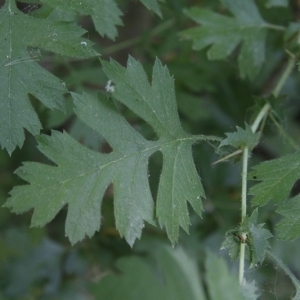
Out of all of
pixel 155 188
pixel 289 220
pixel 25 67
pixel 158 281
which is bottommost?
pixel 155 188

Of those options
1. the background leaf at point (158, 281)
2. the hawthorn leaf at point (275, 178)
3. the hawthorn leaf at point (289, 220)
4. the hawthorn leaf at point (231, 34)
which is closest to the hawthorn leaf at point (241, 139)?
the hawthorn leaf at point (275, 178)

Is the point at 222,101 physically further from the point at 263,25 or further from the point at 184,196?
the point at 184,196

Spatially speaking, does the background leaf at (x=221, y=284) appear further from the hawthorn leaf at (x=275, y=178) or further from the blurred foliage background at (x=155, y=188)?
the blurred foliage background at (x=155, y=188)

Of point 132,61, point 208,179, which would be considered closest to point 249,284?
point 132,61

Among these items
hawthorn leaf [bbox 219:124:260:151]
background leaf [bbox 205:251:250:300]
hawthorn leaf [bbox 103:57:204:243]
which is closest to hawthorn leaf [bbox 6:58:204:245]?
hawthorn leaf [bbox 103:57:204:243]

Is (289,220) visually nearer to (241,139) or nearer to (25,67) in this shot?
(241,139)

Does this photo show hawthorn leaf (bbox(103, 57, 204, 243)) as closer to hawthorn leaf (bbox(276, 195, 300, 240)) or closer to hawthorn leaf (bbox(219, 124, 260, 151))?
hawthorn leaf (bbox(219, 124, 260, 151))

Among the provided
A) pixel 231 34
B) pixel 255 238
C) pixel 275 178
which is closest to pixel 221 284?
pixel 255 238

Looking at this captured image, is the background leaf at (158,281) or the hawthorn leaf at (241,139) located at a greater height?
the hawthorn leaf at (241,139)
